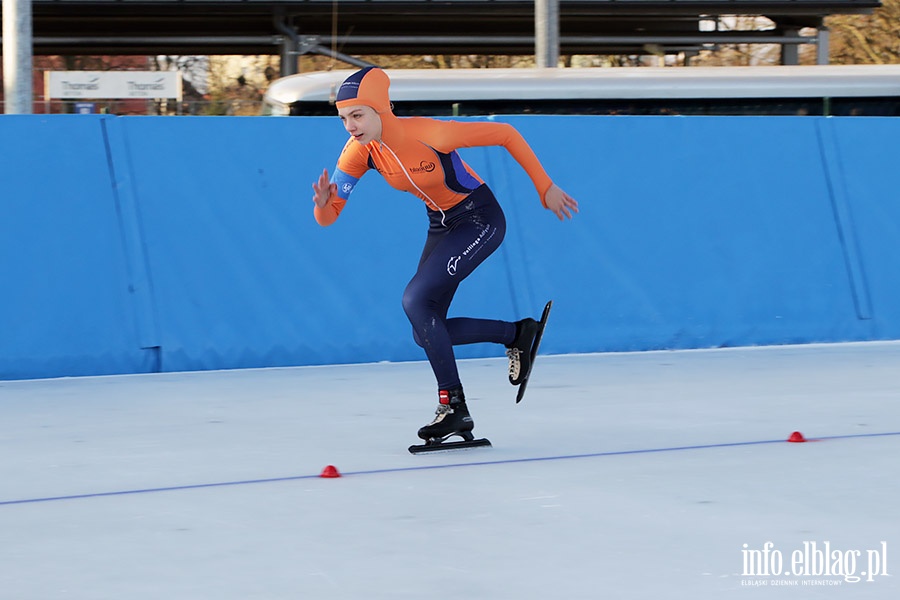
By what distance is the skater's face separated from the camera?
19.9 feet

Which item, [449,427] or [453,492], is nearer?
[453,492]

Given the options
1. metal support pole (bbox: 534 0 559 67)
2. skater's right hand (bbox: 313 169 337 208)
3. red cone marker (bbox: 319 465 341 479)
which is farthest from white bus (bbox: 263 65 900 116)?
red cone marker (bbox: 319 465 341 479)

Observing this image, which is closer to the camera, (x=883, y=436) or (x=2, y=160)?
(x=883, y=436)

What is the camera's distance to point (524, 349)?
6.66 meters

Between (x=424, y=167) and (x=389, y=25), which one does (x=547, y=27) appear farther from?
(x=389, y=25)

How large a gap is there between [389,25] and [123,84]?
16.7m

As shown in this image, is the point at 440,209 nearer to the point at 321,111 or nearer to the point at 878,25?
the point at 321,111

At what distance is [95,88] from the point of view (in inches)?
666

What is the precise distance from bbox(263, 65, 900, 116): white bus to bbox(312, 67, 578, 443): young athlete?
11.0 meters

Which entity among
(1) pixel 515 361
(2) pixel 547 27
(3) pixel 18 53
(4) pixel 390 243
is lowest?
(1) pixel 515 361

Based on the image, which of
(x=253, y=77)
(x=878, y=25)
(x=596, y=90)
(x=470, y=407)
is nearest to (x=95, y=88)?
(x=596, y=90)

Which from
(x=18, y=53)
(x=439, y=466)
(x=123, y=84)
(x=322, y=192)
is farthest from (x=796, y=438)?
(x=123, y=84)

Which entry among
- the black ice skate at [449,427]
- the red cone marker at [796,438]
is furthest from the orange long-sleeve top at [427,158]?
the red cone marker at [796,438]

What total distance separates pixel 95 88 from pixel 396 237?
810 centimetres
